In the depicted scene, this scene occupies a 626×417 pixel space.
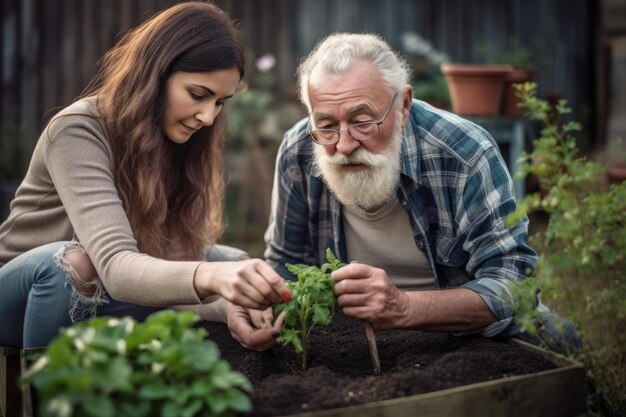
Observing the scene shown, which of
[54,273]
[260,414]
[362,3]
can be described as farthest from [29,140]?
[260,414]

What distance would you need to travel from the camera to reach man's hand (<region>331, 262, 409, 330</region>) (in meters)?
2.45

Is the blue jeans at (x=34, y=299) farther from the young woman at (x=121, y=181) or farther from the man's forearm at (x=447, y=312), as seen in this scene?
the man's forearm at (x=447, y=312)

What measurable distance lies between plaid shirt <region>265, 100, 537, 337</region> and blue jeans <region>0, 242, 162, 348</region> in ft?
3.48

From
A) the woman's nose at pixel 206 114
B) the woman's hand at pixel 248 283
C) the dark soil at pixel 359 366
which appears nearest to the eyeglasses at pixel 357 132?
the woman's nose at pixel 206 114

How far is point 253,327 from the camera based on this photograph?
286 centimetres

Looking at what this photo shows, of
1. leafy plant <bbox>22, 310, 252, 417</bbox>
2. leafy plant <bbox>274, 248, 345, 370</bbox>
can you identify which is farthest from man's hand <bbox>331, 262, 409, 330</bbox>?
leafy plant <bbox>22, 310, 252, 417</bbox>

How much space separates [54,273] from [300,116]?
4908 millimetres

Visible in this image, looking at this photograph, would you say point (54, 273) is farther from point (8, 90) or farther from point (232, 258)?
point (8, 90)

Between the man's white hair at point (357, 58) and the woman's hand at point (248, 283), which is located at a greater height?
the man's white hair at point (357, 58)

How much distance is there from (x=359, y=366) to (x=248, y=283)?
633mm

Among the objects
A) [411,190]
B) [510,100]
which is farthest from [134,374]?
[510,100]

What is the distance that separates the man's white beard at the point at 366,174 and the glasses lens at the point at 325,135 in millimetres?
55

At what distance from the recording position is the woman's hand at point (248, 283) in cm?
224

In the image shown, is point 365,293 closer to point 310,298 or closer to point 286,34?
point 310,298
